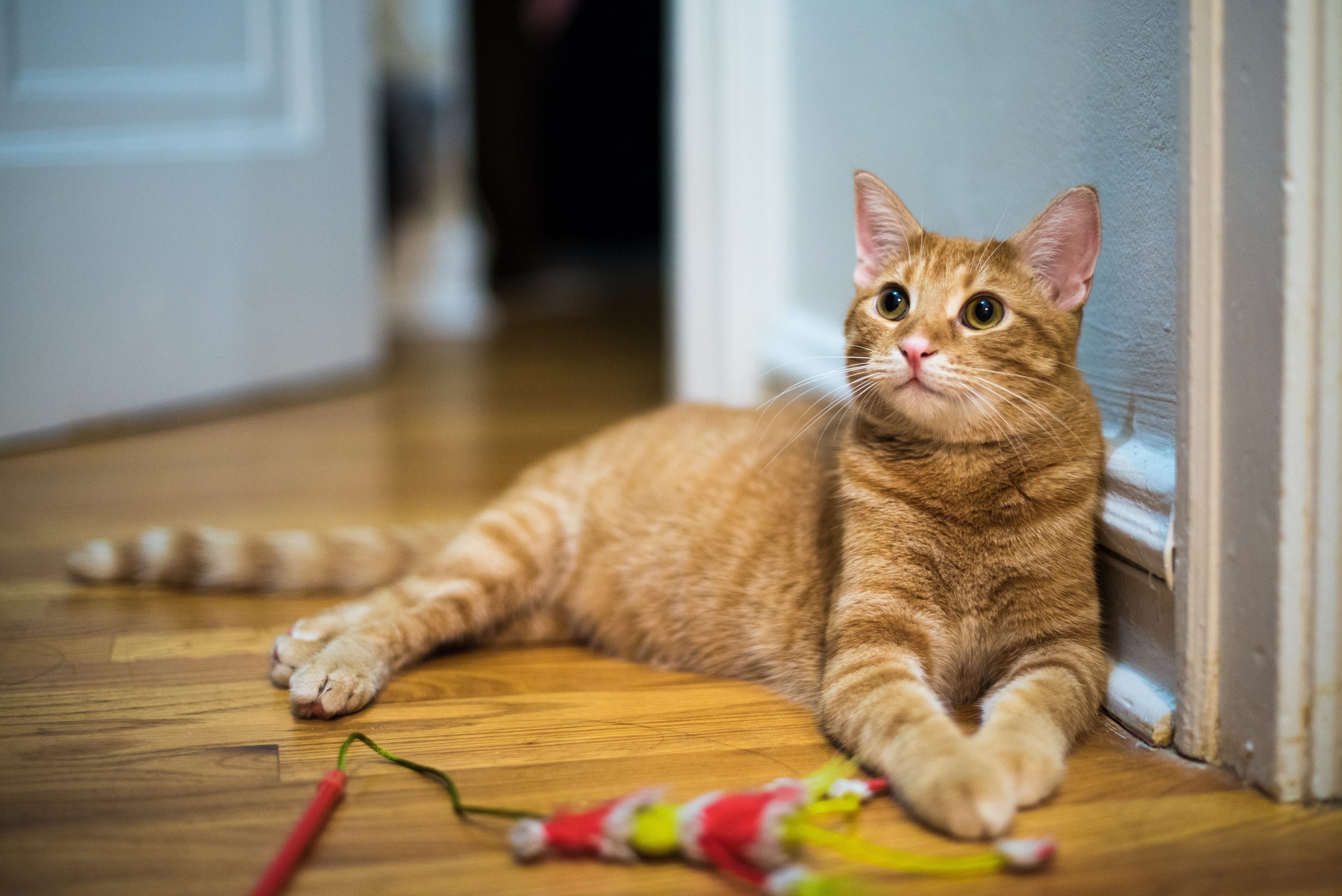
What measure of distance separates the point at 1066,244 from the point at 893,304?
9.0 inches

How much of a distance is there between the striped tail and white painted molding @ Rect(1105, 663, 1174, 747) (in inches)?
44.3

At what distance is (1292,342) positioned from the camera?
1230 mm

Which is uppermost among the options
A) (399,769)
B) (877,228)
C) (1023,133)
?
(1023,133)

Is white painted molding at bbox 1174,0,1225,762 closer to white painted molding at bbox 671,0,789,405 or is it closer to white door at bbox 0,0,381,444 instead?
white painted molding at bbox 671,0,789,405

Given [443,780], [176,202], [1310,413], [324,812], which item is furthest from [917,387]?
[176,202]

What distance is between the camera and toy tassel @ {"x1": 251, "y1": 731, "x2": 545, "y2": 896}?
1.17 m

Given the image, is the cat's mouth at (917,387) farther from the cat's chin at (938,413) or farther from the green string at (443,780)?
the green string at (443,780)

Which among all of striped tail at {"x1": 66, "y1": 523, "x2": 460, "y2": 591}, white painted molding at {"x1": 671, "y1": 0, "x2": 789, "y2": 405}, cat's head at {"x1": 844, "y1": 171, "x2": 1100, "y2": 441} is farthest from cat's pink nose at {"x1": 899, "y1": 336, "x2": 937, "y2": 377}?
white painted molding at {"x1": 671, "y1": 0, "x2": 789, "y2": 405}

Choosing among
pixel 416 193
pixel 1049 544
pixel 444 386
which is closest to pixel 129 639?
pixel 1049 544

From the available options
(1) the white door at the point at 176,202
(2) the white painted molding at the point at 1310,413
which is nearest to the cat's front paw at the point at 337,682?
(2) the white painted molding at the point at 1310,413

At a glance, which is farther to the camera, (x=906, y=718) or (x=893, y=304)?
(x=893, y=304)

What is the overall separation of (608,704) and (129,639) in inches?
31.6

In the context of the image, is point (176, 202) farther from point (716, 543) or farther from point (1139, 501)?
point (1139, 501)

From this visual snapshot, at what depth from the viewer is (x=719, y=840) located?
46.5 inches
